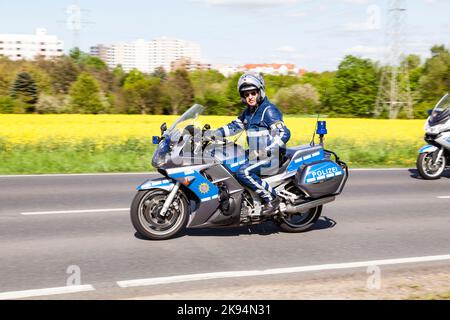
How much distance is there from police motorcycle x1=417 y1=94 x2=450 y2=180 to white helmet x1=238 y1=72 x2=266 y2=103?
22.0 ft

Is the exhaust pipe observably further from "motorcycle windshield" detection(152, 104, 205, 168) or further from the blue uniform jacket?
"motorcycle windshield" detection(152, 104, 205, 168)

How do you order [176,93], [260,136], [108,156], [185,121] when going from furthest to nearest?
1. [176,93]
2. [108,156]
3. [260,136]
4. [185,121]

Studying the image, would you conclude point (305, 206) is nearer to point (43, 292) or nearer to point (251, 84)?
point (251, 84)

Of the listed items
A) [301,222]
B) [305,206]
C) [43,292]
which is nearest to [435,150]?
[301,222]

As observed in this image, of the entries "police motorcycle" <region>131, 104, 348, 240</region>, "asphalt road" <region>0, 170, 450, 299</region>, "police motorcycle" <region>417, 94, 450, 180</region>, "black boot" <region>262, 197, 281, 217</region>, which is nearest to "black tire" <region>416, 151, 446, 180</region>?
"police motorcycle" <region>417, 94, 450, 180</region>

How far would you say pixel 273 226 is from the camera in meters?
8.23

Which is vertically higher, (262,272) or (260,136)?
(260,136)

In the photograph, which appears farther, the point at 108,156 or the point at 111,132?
the point at 111,132

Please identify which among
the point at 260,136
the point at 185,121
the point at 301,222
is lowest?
the point at 301,222

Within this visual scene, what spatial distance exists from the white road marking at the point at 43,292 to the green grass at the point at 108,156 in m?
8.76

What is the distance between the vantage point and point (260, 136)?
24.0 feet

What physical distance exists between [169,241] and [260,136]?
1615 mm

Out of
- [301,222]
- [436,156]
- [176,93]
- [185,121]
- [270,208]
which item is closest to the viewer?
[185,121]

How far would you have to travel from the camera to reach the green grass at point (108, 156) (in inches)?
567
